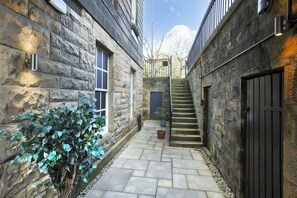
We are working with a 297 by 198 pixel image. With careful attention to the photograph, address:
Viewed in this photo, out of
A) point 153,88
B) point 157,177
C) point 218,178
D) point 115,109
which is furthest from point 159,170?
point 153,88

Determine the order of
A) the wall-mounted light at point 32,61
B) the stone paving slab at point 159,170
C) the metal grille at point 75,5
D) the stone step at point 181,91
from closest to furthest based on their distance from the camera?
the wall-mounted light at point 32,61 < the metal grille at point 75,5 < the stone paving slab at point 159,170 < the stone step at point 181,91

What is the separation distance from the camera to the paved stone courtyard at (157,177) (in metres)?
2.25

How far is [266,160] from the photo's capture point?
1.60 meters

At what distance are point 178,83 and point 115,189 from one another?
624cm

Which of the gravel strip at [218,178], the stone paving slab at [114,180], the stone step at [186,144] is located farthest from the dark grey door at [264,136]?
the stone step at [186,144]

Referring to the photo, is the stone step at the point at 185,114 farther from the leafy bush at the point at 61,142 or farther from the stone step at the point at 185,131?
the leafy bush at the point at 61,142

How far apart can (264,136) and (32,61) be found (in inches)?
92.4

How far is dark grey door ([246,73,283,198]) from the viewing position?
145 cm

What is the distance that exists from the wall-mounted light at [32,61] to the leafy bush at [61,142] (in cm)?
45

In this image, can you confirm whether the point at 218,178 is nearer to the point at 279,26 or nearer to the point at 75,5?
the point at 279,26

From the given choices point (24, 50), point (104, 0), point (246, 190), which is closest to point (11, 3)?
point (24, 50)

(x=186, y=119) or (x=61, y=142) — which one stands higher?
(x=61, y=142)

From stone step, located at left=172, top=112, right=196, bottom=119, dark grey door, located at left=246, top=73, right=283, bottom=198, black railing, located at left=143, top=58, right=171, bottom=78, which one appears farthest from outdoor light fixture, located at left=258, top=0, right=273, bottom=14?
black railing, located at left=143, top=58, right=171, bottom=78

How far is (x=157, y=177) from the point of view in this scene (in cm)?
269
